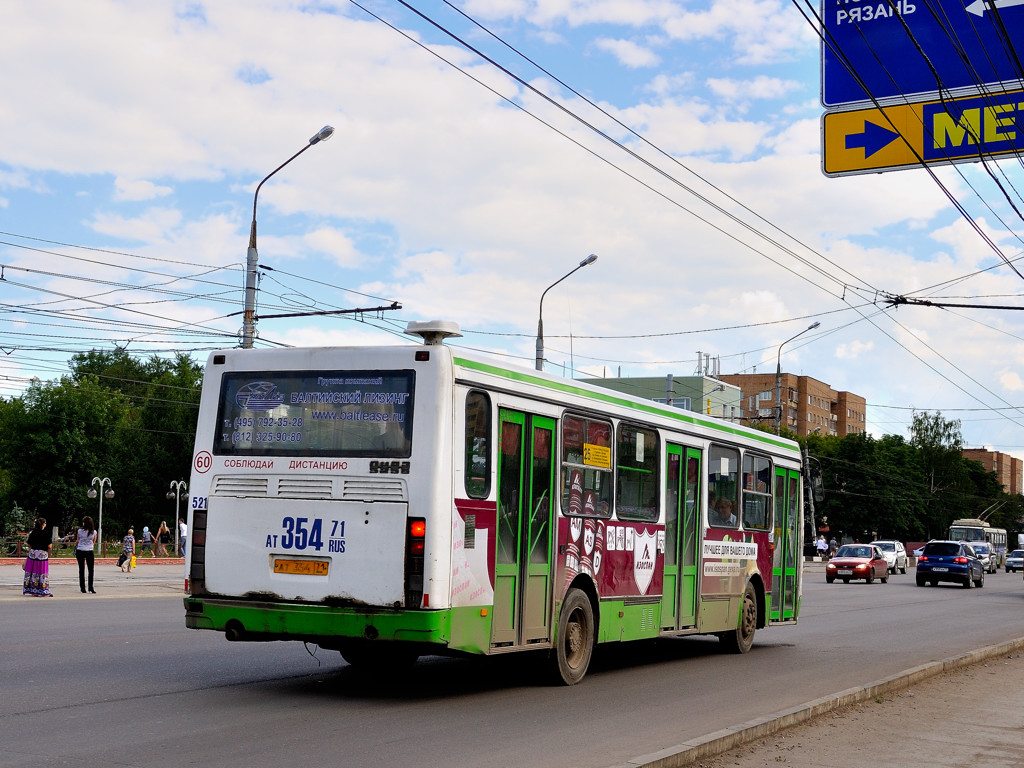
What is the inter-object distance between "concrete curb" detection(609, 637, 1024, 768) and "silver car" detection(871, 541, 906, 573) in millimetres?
43830

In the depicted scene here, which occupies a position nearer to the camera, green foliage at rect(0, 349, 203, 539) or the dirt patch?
the dirt patch

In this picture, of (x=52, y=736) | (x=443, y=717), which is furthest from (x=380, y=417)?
(x=52, y=736)

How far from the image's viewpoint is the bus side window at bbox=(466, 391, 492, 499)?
10164 mm

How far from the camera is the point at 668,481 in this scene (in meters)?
13.7

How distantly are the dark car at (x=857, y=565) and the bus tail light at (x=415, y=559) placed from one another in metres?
40.3

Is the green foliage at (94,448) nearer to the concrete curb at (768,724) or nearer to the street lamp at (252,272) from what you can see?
the street lamp at (252,272)

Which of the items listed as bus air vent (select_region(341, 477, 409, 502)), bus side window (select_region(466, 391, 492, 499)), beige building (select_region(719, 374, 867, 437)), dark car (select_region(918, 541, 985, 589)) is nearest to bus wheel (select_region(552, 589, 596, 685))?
bus side window (select_region(466, 391, 492, 499))

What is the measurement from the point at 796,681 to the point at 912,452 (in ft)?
347

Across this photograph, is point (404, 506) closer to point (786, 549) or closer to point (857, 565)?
point (786, 549)

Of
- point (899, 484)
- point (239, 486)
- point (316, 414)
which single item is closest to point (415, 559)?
point (316, 414)

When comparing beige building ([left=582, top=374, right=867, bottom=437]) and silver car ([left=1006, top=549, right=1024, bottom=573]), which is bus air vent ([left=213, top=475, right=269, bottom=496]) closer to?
silver car ([left=1006, top=549, right=1024, bottom=573])

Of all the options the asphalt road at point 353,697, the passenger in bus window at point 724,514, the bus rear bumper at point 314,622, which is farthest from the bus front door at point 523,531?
the passenger in bus window at point 724,514

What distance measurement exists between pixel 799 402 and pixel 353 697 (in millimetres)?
136711

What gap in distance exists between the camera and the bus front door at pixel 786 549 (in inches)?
679
